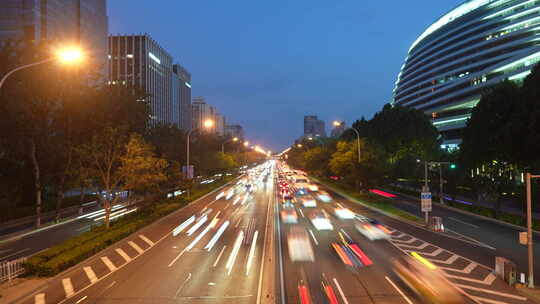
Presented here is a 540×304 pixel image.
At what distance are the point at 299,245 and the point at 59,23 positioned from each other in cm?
7411

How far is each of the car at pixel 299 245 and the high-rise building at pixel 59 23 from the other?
42.7 m

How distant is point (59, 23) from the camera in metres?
72.6

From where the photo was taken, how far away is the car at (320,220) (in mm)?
29759

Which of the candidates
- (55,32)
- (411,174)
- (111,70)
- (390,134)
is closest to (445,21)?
(390,134)

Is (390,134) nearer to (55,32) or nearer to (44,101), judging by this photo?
(44,101)

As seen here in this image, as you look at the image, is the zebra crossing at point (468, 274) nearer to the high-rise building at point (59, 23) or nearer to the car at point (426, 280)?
the car at point (426, 280)

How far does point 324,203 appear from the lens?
46.6 metres

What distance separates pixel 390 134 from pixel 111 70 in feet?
496

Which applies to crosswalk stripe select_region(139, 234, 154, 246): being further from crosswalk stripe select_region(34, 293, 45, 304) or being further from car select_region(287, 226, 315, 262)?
car select_region(287, 226, 315, 262)

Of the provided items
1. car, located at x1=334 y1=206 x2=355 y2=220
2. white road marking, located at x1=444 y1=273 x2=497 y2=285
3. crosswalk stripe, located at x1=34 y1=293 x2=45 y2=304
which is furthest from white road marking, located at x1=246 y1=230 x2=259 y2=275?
car, located at x1=334 y1=206 x2=355 y2=220

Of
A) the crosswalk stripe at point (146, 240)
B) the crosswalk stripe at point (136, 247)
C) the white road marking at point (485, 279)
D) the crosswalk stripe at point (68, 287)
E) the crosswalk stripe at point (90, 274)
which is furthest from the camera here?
the crosswalk stripe at point (146, 240)

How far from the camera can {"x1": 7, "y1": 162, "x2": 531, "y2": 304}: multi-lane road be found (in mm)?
14812

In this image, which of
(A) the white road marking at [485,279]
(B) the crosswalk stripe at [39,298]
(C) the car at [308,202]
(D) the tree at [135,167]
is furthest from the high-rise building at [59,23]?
(A) the white road marking at [485,279]

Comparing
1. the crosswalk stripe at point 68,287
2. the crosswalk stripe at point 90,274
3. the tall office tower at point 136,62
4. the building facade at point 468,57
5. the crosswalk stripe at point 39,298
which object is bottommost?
the crosswalk stripe at point 39,298
